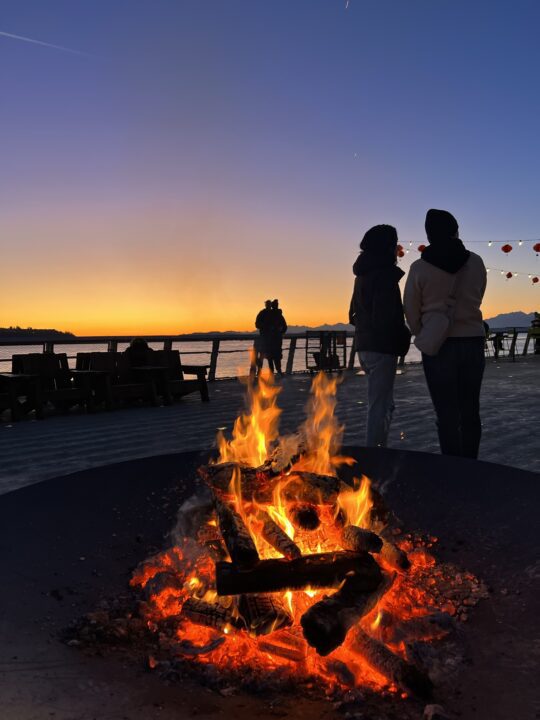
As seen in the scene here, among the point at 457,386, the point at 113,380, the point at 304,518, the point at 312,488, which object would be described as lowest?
the point at 113,380

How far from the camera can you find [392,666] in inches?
62.6

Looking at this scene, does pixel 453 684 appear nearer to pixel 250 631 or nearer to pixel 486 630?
pixel 486 630

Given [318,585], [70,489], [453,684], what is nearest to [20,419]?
[70,489]

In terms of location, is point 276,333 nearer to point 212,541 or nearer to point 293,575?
point 212,541

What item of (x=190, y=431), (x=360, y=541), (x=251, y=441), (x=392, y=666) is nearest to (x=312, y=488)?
(x=360, y=541)

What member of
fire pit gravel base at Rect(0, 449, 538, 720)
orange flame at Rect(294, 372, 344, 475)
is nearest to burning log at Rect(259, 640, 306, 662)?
fire pit gravel base at Rect(0, 449, 538, 720)

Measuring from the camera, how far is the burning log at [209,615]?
72.8 inches

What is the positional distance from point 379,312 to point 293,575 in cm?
274

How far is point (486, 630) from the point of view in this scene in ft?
6.25

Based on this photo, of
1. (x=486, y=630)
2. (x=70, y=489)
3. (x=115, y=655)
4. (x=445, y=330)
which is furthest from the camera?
(x=445, y=330)

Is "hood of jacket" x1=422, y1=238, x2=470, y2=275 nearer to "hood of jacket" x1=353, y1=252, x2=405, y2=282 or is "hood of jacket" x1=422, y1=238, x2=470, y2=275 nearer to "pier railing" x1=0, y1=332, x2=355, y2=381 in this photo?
"hood of jacket" x1=353, y1=252, x2=405, y2=282

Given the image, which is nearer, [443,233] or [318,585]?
[318,585]

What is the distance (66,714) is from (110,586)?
0.88 metres

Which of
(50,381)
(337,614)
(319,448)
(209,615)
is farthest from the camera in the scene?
(50,381)
